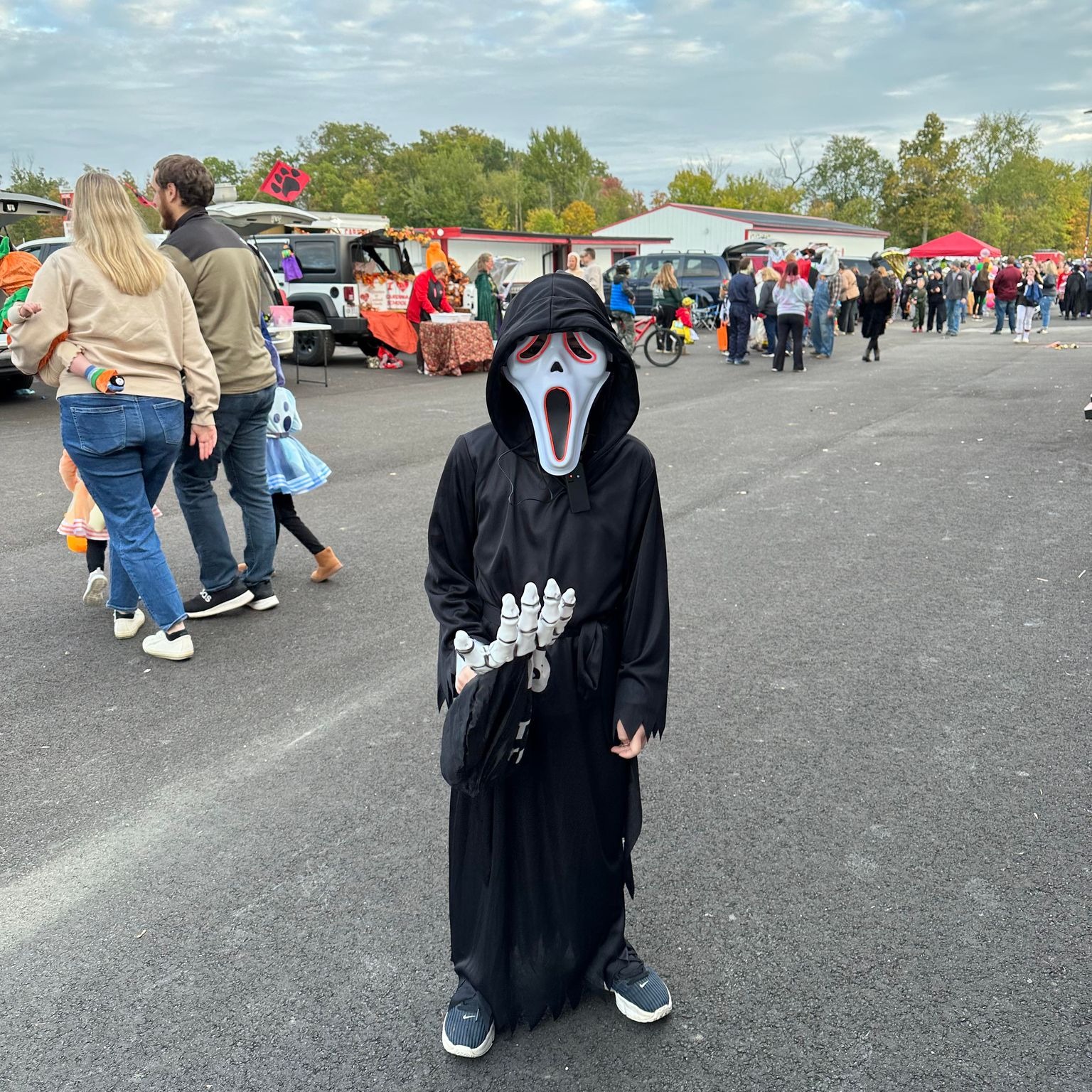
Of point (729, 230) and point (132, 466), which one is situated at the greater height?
point (729, 230)

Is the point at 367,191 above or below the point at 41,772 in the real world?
above

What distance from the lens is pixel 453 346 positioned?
605 inches

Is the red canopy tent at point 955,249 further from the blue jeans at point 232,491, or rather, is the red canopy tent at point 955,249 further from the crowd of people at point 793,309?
the blue jeans at point 232,491

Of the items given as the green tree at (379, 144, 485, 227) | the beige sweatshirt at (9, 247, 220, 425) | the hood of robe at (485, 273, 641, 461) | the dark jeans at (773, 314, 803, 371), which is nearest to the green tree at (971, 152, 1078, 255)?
the green tree at (379, 144, 485, 227)

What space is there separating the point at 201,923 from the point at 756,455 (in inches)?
281

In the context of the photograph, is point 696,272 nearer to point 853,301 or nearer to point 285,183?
point 853,301

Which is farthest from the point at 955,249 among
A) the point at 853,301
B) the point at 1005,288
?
the point at 853,301

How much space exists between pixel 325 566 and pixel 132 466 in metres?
1.44

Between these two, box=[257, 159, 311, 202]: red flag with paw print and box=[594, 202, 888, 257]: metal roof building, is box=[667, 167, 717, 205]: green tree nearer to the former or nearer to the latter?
box=[594, 202, 888, 257]: metal roof building

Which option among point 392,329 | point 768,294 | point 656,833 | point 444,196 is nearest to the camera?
point 656,833

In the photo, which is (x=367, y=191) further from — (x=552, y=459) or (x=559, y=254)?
(x=552, y=459)

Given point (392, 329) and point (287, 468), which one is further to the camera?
point (392, 329)

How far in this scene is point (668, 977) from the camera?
8.42ft

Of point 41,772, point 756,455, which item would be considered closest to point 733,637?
point 41,772
